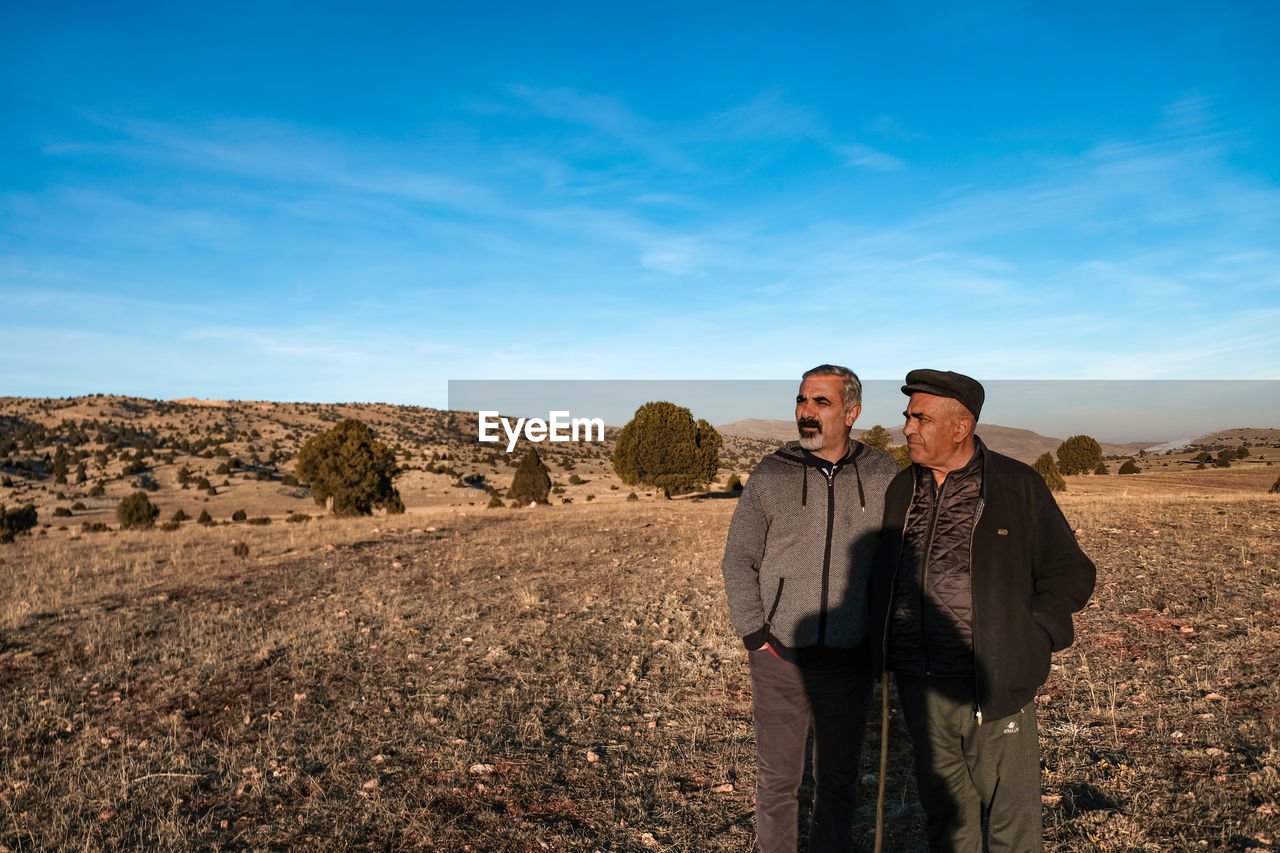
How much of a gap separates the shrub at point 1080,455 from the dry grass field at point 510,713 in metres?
41.2

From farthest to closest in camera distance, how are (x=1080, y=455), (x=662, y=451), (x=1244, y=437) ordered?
(x=1244, y=437) < (x=1080, y=455) < (x=662, y=451)

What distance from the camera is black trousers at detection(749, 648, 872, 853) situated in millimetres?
3434

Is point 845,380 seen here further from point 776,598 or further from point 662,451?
point 662,451

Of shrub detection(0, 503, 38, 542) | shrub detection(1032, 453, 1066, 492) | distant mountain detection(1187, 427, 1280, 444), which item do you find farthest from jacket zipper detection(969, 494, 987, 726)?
distant mountain detection(1187, 427, 1280, 444)

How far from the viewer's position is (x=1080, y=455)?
5041cm

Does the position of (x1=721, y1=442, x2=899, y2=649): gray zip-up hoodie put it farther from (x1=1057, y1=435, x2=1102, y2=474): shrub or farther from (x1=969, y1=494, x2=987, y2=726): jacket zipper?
(x1=1057, y1=435, x2=1102, y2=474): shrub

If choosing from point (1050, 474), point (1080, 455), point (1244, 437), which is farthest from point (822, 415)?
point (1244, 437)

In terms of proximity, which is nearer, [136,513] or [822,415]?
[822,415]

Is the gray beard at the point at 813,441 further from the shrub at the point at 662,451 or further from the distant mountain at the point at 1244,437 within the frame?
the distant mountain at the point at 1244,437

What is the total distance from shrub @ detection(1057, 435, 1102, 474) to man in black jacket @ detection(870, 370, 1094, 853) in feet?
179

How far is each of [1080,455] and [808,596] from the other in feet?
185

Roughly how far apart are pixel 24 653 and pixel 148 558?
9207 mm

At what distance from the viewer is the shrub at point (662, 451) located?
44.2m

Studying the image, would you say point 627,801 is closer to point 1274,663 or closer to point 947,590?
point 947,590
